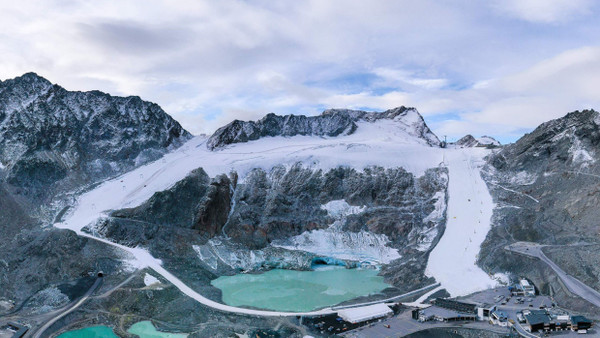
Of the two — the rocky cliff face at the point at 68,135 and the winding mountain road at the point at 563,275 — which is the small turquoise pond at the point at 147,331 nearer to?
the rocky cliff face at the point at 68,135

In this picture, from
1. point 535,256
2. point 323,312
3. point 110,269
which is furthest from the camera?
point 110,269

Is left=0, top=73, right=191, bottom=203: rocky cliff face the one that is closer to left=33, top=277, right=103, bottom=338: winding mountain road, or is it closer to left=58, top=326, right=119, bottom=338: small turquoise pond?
left=33, top=277, right=103, bottom=338: winding mountain road

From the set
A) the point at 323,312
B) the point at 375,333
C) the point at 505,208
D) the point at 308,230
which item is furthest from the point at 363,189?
the point at 375,333

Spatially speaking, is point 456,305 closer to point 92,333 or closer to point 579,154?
point 92,333

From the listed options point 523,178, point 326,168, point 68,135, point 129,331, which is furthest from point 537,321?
point 68,135

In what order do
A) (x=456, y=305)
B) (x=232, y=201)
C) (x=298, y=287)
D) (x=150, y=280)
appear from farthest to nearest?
1. (x=232, y=201)
2. (x=298, y=287)
3. (x=150, y=280)
4. (x=456, y=305)

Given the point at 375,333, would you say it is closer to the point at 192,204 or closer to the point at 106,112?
the point at 192,204
